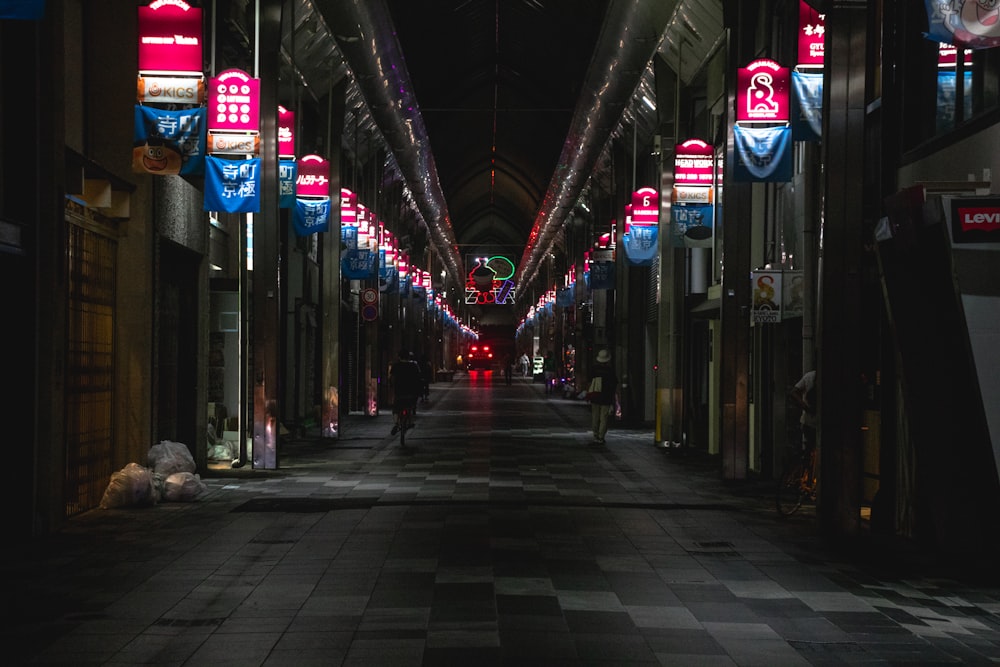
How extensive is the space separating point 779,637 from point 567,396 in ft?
153

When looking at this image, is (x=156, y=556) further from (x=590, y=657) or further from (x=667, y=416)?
(x=667, y=416)

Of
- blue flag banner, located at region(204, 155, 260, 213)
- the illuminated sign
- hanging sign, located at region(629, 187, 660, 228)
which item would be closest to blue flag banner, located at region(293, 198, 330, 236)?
hanging sign, located at region(629, 187, 660, 228)

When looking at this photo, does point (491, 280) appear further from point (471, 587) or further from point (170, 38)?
point (471, 587)

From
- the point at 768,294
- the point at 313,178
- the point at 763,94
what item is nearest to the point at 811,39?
the point at 763,94

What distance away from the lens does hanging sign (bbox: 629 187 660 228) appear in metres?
28.2

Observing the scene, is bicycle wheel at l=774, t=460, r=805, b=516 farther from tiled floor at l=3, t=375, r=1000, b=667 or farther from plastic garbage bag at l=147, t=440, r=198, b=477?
plastic garbage bag at l=147, t=440, r=198, b=477

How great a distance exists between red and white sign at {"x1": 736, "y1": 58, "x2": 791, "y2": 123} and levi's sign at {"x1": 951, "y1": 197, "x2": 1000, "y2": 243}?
7526mm

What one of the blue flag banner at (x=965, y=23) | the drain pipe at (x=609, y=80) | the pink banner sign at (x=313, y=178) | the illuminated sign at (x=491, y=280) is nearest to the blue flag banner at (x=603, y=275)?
the drain pipe at (x=609, y=80)

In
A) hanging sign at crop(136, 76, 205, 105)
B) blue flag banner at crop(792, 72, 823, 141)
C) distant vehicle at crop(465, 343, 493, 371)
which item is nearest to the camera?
hanging sign at crop(136, 76, 205, 105)

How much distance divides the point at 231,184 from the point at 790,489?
7.87 meters

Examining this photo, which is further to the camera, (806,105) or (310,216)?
(310,216)

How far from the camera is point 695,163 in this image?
2219 centimetres

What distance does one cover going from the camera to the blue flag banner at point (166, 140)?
47.1ft

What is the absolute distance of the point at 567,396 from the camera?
177ft
